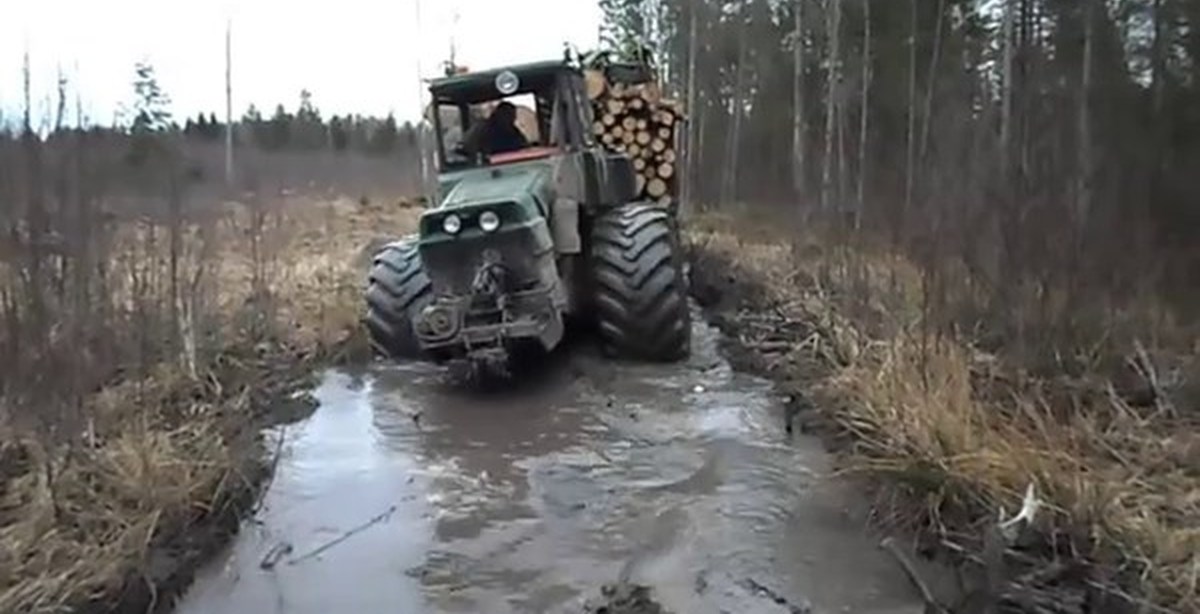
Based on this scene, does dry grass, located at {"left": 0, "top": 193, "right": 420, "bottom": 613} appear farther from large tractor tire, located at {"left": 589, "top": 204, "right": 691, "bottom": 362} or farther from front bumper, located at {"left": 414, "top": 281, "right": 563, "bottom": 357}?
large tractor tire, located at {"left": 589, "top": 204, "right": 691, "bottom": 362}

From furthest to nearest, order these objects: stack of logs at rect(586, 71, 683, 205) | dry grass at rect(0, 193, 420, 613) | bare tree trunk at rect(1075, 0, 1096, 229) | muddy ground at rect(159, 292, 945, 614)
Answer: stack of logs at rect(586, 71, 683, 205) < bare tree trunk at rect(1075, 0, 1096, 229) < muddy ground at rect(159, 292, 945, 614) < dry grass at rect(0, 193, 420, 613)

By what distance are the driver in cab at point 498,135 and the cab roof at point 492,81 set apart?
0.16 meters

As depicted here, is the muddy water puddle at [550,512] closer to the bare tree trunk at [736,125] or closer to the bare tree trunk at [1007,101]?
the bare tree trunk at [1007,101]

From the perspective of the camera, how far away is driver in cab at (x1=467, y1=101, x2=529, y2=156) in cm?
1034

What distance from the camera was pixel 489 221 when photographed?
339 inches

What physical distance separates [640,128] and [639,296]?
584cm

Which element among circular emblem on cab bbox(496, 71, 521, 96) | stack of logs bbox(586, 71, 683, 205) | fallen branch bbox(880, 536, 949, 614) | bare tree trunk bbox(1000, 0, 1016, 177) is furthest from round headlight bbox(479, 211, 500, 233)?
stack of logs bbox(586, 71, 683, 205)

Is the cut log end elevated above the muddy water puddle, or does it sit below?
above

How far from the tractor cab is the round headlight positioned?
1545 millimetres

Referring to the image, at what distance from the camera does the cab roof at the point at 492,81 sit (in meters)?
10.3

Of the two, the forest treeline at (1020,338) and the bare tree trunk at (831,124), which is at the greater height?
the bare tree trunk at (831,124)

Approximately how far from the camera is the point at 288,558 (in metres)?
5.73

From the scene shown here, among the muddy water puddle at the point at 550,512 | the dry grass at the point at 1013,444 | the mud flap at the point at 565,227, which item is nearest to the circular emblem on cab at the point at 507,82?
the mud flap at the point at 565,227

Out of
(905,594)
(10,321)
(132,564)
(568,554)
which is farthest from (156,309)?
(905,594)
